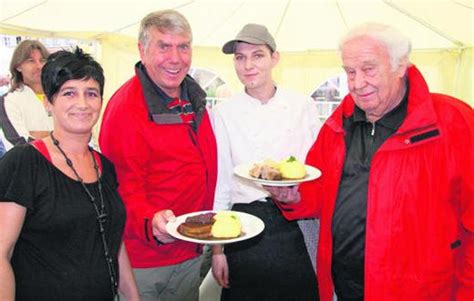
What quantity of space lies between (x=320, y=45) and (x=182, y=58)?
5443 millimetres

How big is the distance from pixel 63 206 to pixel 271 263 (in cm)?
126

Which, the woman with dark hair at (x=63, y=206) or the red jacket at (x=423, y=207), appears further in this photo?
the red jacket at (x=423, y=207)

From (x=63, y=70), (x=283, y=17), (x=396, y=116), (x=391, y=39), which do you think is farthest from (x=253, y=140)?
(x=283, y=17)

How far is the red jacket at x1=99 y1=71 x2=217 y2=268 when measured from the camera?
1.86 metres

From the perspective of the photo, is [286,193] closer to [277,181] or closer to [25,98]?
[277,181]

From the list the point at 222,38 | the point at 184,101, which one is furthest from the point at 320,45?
the point at 184,101

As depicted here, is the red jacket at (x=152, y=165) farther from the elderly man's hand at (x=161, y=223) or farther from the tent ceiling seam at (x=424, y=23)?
the tent ceiling seam at (x=424, y=23)

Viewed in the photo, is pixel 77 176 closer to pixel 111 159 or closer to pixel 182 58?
pixel 111 159

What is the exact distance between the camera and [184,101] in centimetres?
215

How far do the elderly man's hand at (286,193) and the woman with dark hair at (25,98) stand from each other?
2.31 meters

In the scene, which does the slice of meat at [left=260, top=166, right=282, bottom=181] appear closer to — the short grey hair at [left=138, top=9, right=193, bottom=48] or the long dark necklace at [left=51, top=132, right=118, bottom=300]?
the long dark necklace at [left=51, top=132, right=118, bottom=300]

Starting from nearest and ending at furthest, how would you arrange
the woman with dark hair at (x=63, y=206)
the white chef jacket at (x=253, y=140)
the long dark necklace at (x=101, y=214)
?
the woman with dark hair at (x=63, y=206) → the long dark necklace at (x=101, y=214) → the white chef jacket at (x=253, y=140)

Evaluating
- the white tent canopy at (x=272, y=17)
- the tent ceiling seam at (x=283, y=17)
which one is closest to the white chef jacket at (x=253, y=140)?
the white tent canopy at (x=272, y=17)

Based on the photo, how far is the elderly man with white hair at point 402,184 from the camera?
1.58 metres
